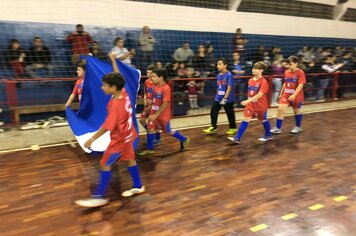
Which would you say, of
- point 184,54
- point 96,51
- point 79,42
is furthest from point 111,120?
point 184,54

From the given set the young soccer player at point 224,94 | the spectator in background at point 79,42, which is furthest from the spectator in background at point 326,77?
the spectator in background at point 79,42

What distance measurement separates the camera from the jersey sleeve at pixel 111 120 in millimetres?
3205

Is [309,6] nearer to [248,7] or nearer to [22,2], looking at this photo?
[248,7]

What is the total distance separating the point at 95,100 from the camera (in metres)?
4.94

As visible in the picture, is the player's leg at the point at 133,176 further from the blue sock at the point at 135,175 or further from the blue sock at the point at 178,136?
the blue sock at the point at 178,136

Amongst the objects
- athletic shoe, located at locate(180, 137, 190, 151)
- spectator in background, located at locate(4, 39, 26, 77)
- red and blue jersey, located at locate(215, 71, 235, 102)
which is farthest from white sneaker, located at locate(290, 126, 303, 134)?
spectator in background, located at locate(4, 39, 26, 77)

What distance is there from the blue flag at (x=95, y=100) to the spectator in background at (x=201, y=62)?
4.33 metres

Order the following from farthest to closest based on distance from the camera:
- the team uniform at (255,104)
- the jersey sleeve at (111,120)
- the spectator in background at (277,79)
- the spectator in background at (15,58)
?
the spectator in background at (277,79), the spectator in background at (15,58), the team uniform at (255,104), the jersey sleeve at (111,120)

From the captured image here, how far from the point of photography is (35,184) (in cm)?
392

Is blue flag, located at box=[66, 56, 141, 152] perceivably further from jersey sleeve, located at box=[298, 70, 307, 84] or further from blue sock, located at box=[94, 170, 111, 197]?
jersey sleeve, located at box=[298, 70, 307, 84]

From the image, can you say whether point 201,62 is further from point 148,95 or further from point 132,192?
point 132,192

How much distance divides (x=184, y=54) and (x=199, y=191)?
596 cm

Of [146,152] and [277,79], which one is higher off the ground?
[277,79]

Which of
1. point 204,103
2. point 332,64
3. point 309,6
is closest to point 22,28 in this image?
point 204,103
